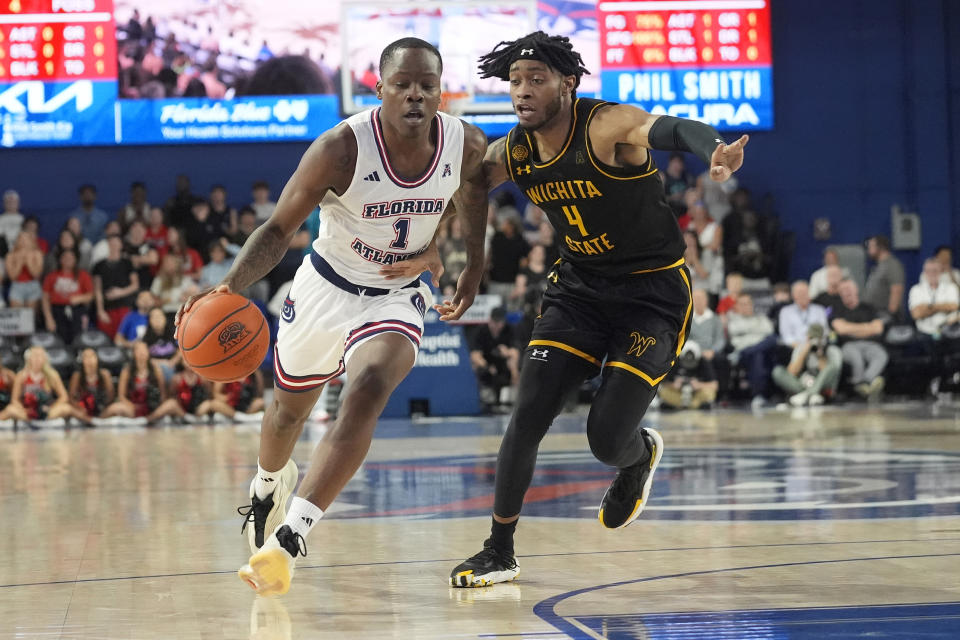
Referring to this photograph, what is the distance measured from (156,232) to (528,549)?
10.3 metres

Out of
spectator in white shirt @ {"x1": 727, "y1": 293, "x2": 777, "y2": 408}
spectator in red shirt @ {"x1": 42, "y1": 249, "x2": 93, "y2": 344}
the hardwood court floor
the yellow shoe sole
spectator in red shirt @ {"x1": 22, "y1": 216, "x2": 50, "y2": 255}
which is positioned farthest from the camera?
spectator in red shirt @ {"x1": 22, "y1": 216, "x2": 50, "y2": 255}

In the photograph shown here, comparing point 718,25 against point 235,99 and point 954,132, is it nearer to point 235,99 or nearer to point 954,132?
point 954,132

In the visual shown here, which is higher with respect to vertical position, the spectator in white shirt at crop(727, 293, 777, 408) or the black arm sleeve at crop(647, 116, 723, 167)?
the black arm sleeve at crop(647, 116, 723, 167)

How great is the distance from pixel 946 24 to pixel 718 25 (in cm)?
367

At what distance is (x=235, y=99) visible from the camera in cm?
1591

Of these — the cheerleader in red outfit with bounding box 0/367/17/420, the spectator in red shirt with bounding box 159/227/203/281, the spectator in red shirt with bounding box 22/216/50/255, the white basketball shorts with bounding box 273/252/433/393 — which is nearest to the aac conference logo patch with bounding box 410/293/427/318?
the white basketball shorts with bounding box 273/252/433/393

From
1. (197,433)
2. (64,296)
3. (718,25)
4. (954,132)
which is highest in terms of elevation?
(718,25)

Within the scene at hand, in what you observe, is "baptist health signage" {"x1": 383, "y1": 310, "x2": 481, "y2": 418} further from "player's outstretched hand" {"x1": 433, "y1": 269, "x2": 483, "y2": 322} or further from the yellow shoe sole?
the yellow shoe sole

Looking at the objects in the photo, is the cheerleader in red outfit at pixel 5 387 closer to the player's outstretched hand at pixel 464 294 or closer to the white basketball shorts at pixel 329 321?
the white basketball shorts at pixel 329 321

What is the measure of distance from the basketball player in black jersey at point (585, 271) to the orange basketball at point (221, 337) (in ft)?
3.29

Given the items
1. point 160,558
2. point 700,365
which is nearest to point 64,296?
point 700,365

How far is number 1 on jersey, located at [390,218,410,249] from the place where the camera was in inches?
193

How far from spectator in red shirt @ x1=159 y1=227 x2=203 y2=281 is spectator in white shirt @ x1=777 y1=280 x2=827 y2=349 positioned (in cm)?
633

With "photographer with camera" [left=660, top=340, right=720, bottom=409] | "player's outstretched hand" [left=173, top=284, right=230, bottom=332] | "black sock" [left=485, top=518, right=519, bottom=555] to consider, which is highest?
"player's outstretched hand" [left=173, top=284, right=230, bottom=332]
